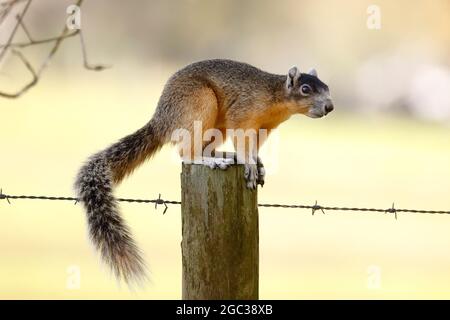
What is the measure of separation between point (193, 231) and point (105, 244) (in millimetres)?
511

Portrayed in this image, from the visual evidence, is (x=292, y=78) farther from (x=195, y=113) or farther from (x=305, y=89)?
(x=195, y=113)

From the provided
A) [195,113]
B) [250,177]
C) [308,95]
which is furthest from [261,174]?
[250,177]

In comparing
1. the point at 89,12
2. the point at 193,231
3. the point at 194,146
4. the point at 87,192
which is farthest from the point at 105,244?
the point at 89,12

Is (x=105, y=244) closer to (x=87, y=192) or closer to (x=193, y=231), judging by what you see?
(x=87, y=192)

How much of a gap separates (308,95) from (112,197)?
4.05 feet

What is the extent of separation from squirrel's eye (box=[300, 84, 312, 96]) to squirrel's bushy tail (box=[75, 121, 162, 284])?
2.58 feet

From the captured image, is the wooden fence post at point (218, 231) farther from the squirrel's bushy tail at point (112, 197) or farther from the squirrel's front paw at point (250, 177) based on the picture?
the squirrel's bushy tail at point (112, 197)

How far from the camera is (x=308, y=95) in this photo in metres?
4.29

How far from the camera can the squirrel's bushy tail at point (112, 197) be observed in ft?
10.9

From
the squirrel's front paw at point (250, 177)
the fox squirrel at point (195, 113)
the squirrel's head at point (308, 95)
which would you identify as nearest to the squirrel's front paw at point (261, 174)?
the fox squirrel at point (195, 113)

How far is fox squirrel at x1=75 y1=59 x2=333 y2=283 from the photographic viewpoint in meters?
3.50

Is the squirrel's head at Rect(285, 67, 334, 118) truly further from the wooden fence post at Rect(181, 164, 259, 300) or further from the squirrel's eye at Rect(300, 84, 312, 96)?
the wooden fence post at Rect(181, 164, 259, 300)
